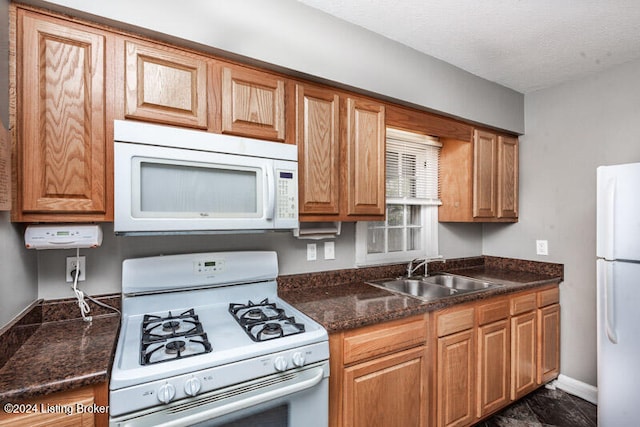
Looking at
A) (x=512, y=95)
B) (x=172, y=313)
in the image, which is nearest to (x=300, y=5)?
(x=172, y=313)

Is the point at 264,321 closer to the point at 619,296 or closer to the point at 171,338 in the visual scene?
the point at 171,338

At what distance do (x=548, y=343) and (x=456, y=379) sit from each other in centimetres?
113

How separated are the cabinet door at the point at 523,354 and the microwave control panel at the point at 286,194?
5.76 ft

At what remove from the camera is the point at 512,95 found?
107 inches

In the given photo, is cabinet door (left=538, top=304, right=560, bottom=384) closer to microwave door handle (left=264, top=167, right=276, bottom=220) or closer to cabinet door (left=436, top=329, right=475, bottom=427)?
cabinet door (left=436, top=329, right=475, bottom=427)

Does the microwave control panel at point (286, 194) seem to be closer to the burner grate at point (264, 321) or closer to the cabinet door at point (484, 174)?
the burner grate at point (264, 321)

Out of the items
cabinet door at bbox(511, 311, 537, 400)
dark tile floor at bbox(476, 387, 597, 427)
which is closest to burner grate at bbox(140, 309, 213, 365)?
dark tile floor at bbox(476, 387, 597, 427)

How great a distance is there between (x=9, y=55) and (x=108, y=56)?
296mm

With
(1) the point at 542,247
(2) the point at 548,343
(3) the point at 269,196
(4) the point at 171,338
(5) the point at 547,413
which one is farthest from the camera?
(1) the point at 542,247

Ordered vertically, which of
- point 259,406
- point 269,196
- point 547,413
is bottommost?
point 547,413

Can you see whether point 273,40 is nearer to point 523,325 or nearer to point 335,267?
point 335,267

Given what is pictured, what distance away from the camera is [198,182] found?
1360mm

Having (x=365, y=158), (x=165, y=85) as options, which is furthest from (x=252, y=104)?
(x=365, y=158)

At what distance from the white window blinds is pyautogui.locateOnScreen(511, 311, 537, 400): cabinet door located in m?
1.08
